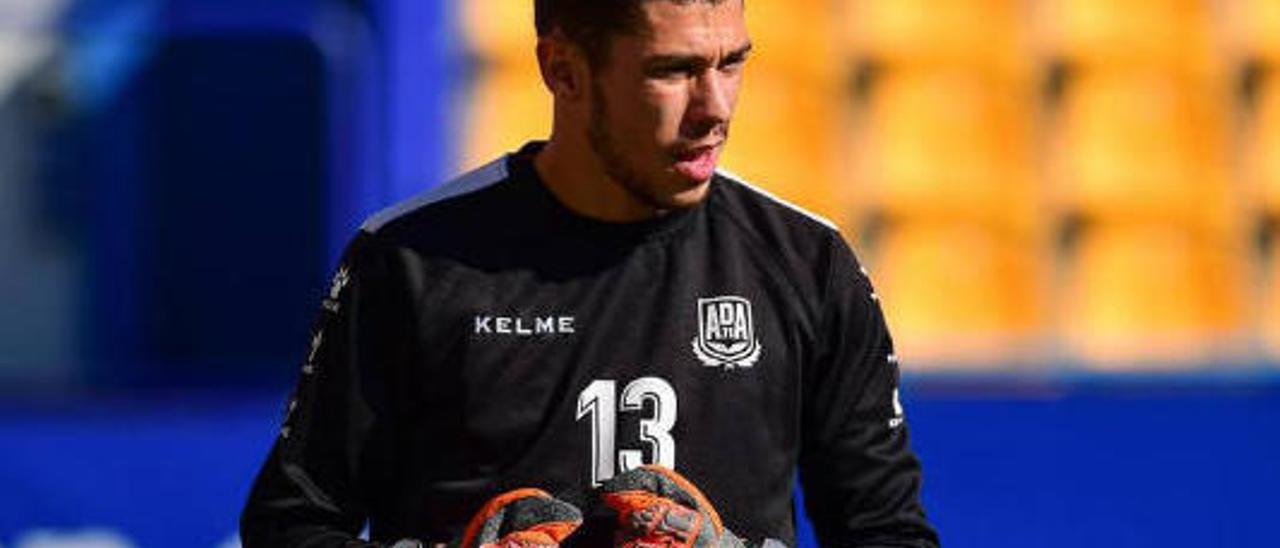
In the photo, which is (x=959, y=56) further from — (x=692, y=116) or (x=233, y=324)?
(x=692, y=116)

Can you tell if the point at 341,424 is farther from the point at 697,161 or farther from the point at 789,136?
the point at 789,136

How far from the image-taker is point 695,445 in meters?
2.63

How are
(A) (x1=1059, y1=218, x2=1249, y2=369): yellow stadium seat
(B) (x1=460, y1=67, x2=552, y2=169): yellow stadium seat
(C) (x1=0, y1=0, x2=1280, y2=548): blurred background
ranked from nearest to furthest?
(C) (x1=0, y1=0, x2=1280, y2=548): blurred background, (B) (x1=460, y1=67, x2=552, y2=169): yellow stadium seat, (A) (x1=1059, y1=218, x2=1249, y2=369): yellow stadium seat

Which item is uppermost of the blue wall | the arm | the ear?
Result: the ear

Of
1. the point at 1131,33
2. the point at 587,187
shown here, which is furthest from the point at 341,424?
the point at 1131,33

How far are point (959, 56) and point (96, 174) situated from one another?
8.40ft

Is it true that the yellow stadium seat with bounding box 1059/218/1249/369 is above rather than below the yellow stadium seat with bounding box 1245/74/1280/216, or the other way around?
below

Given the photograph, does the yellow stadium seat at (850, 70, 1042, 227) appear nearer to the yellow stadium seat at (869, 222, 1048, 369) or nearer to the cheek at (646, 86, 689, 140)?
the yellow stadium seat at (869, 222, 1048, 369)

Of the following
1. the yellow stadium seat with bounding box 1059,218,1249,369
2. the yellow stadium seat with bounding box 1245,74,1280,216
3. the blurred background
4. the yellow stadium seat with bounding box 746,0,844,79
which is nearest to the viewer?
the blurred background

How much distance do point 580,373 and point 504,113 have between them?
13.8ft

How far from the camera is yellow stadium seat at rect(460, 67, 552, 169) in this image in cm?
659

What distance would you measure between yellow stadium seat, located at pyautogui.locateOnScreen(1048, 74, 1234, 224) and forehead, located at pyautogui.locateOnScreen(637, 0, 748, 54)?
4.52 m

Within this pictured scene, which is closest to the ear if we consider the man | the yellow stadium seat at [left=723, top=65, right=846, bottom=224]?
the man

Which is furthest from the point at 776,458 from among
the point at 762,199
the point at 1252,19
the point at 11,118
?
the point at 1252,19
